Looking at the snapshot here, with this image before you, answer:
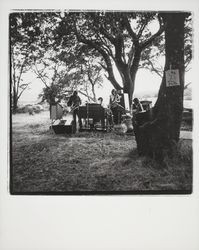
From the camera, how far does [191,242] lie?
236 cm

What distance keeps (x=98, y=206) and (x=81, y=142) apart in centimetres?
57

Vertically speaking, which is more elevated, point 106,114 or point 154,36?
point 154,36

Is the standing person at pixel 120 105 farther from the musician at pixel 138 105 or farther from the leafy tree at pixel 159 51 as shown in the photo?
the leafy tree at pixel 159 51

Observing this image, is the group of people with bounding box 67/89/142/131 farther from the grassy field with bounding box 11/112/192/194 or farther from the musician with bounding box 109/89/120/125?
the grassy field with bounding box 11/112/192/194

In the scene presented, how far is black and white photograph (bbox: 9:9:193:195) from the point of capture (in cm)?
231

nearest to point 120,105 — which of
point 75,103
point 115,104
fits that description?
point 115,104

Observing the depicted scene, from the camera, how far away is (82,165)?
2330 mm

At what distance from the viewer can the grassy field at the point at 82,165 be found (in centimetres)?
230

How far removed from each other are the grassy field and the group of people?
19 centimetres

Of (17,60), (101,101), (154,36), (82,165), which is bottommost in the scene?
(82,165)

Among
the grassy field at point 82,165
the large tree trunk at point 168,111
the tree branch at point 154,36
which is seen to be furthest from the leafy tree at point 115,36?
the grassy field at point 82,165

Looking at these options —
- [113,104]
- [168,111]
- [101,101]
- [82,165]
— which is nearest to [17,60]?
[101,101]

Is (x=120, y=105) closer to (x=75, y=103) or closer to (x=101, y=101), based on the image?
(x=101, y=101)

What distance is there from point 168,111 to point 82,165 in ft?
2.91
